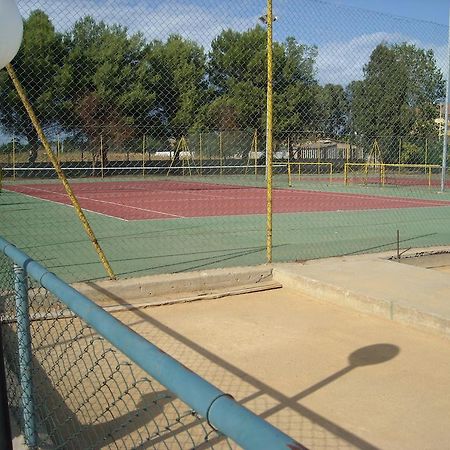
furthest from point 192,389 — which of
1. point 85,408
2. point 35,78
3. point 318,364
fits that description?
point 35,78

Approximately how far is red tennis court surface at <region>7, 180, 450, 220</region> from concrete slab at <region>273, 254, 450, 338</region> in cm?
794

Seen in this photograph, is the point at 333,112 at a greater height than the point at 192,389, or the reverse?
the point at 333,112

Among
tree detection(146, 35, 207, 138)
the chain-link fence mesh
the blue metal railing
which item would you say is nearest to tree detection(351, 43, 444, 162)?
tree detection(146, 35, 207, 138)

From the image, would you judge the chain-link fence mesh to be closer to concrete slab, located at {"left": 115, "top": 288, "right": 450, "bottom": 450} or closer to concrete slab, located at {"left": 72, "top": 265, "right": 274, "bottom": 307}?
concrete slab, located at {"left": 115, "top": 288, "right": 450, "bottom": 450}

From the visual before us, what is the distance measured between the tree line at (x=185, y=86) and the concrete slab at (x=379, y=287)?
328 centimetres

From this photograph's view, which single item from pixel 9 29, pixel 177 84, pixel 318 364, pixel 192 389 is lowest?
pixel 318 364

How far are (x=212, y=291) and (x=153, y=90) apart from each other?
6573 millimetres

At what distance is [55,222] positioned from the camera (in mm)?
13992

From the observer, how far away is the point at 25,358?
3.12 meters

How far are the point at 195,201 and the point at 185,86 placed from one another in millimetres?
7562

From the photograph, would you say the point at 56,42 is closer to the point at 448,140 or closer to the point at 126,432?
the point at 126,432

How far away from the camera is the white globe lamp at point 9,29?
2.48 m

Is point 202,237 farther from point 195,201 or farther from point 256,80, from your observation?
point 195,201

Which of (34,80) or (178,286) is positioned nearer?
(178,286)
